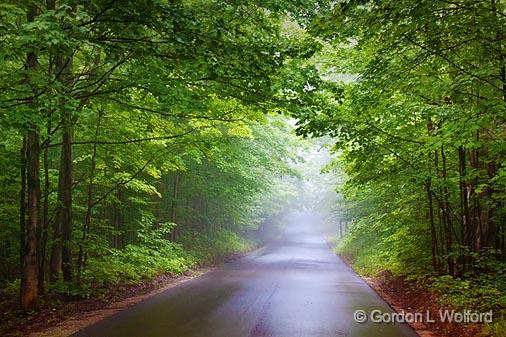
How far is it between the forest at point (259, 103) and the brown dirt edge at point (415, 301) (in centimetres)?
32

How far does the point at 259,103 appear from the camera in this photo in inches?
340

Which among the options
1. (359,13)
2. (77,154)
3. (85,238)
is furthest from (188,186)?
(359,13)

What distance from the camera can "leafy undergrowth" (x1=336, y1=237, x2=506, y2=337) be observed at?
7.29 metres

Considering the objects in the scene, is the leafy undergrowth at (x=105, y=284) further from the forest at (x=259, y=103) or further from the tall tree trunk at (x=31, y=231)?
the tall tree trunk at (x=31, y=231)

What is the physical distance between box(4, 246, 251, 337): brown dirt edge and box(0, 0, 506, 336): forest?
30 cm

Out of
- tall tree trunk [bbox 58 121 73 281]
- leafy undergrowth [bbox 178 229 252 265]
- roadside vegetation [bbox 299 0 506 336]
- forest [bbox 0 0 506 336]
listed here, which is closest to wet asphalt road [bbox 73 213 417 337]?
forest [bbox 0 0 506 336]

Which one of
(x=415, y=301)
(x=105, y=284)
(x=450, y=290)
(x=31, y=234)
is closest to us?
(x=450, y=290)

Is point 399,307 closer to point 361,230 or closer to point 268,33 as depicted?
point 268,33

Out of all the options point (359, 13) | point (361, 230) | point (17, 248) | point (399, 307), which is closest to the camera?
point (359, 13)

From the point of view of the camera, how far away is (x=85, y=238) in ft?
38.4

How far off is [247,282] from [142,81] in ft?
29.8

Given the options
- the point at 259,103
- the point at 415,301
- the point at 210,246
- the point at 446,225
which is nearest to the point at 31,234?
the point at 259,103

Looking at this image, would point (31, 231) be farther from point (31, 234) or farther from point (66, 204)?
point (66, 204)

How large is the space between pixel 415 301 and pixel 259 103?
6.52 meters
